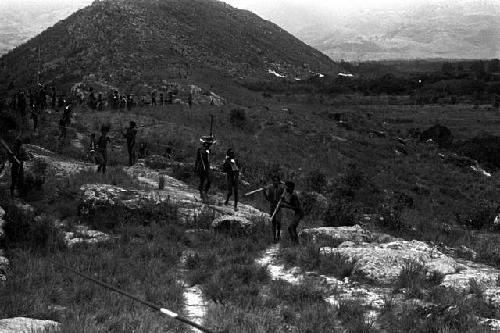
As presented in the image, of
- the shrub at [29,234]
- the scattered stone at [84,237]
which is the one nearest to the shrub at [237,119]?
the scattered stone at [84,237]

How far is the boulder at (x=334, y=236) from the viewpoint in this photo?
13180 mm

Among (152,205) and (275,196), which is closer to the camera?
(275,196)

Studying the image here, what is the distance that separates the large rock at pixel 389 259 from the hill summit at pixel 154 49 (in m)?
49.1

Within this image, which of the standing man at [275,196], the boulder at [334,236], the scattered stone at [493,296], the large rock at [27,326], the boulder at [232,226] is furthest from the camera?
the boulder at [232,226]

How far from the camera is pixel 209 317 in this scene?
764 centimetres

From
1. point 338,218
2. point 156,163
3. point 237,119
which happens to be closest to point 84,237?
point 338,218

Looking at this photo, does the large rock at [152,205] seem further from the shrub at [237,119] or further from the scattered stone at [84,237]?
the shrub at [237,119]

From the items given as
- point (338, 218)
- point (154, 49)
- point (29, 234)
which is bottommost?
point (338, 218)

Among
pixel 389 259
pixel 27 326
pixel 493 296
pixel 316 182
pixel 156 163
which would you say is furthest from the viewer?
pixel 316 182

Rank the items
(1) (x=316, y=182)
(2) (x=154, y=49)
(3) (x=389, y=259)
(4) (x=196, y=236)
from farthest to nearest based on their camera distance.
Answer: (2) (x=154, y=49), (1) (x=316, y=182), (4) (x=196, y=236), (3) (x=389, y=259)

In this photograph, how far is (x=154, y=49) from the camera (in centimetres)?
7519

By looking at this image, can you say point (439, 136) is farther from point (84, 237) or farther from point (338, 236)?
point (84, 237)

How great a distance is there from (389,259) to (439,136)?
52.5 metres

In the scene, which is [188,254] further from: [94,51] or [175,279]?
[94,51]
